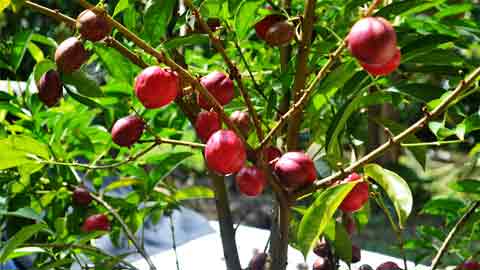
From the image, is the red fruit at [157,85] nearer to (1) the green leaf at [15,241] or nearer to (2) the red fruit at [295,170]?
(2) the red fruit at [295,170]

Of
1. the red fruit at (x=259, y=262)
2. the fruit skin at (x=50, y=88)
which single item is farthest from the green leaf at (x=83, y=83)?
the red fruit at (x=259, y=262)

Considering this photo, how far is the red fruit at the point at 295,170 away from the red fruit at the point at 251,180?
16 mm

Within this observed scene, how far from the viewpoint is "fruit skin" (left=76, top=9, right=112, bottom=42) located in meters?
0.52

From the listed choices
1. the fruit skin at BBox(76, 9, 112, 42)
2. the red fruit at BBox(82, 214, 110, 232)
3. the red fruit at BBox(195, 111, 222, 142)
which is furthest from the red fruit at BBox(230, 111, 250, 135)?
the red fruit at BBox(82, 214, 110, 232)

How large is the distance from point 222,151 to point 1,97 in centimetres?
46

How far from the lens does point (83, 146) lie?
956mm

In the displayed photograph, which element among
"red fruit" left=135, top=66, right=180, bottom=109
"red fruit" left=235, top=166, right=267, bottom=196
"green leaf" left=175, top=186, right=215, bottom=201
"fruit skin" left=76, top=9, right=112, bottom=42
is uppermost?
"fruit skin" left=76, top=9, right=112, bottom=42

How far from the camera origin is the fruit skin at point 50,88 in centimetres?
61

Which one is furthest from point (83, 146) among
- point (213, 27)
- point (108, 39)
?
point (108, 39)

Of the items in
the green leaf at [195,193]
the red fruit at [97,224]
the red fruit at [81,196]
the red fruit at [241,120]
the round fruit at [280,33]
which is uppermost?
the round fruit at [280,33]

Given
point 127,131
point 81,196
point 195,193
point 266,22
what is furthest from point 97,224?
point 266,22

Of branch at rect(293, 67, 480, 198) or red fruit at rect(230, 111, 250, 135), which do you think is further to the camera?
red fruit at rect(230, 111, 250, 135)

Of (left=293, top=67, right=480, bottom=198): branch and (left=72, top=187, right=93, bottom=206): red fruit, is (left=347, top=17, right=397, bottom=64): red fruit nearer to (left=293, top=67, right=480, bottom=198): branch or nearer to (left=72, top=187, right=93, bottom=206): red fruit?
(left=293, top=67, right=480, bottom=198): branch

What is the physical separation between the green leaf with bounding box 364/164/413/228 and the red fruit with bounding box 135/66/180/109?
16 centimetres
